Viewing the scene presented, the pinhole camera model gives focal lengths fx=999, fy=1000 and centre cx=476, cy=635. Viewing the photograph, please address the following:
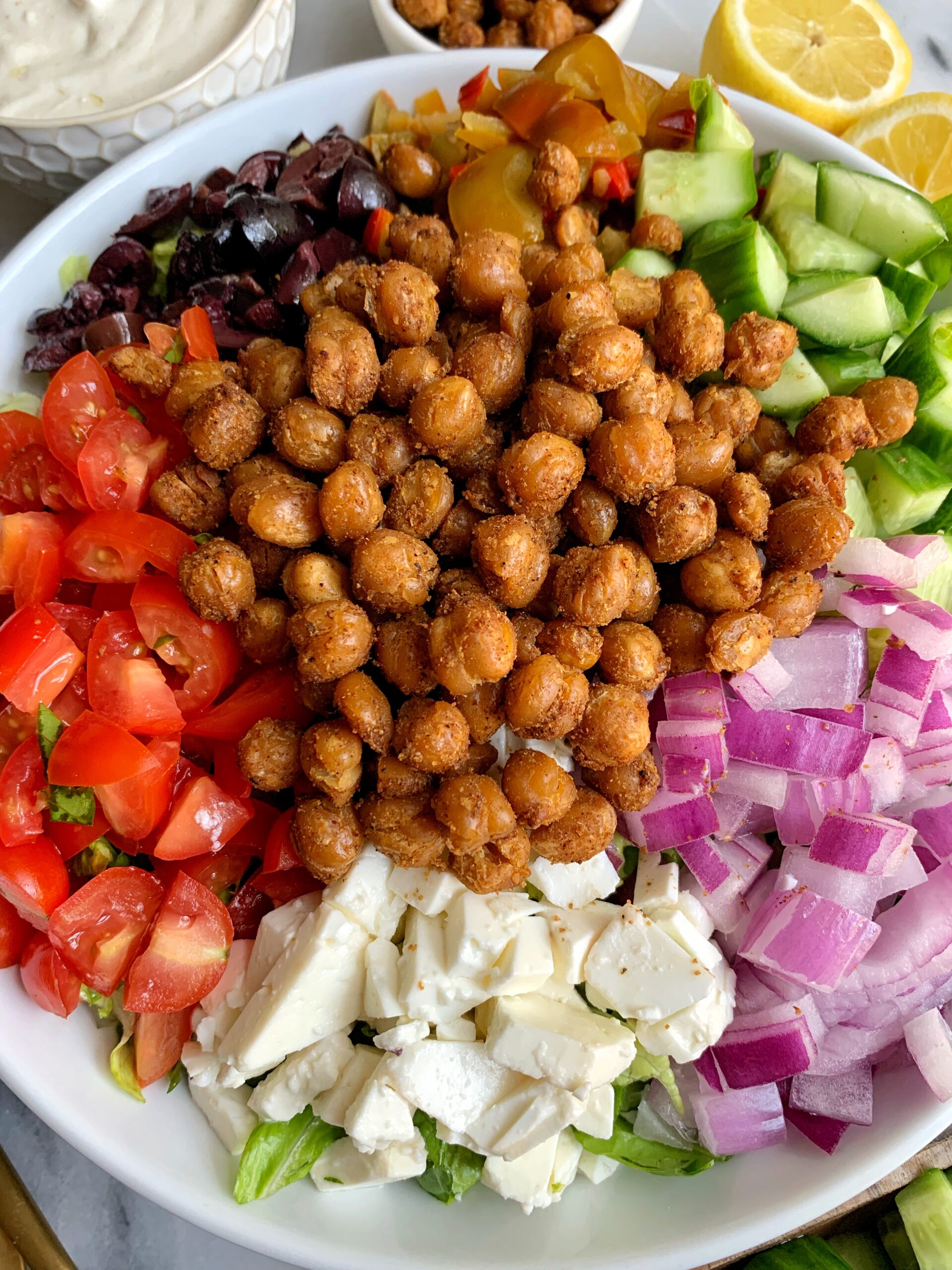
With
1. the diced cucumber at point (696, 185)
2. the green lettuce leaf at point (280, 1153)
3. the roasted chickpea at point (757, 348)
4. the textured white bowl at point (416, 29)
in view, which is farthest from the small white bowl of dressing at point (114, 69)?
the green lettuce leaf at point (280, 1153)

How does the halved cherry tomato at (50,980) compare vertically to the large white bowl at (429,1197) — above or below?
above

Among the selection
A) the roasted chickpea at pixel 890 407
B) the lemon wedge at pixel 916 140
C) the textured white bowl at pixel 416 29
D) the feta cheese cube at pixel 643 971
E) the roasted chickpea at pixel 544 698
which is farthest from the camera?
the textured white bowl at pixel 416 29

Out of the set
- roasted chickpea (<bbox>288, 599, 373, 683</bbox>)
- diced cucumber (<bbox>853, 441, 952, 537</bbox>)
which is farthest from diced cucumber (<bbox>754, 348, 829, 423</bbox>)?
roasted chickpea (<bbox>288, 599, 373, 683</bbox>)

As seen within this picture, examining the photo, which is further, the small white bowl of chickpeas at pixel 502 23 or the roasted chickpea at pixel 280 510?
the small white bowl of chickpeas at pixel 502 23

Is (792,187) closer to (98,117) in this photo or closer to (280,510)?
(280,510)

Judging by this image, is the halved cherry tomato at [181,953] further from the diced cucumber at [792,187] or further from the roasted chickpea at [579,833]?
the diced cucumber at [792,187]

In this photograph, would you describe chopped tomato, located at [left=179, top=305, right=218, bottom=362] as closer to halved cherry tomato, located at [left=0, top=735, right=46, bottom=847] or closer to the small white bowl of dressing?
the small white bowl of dressing

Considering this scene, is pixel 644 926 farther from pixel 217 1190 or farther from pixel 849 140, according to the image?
pixel 849 140
